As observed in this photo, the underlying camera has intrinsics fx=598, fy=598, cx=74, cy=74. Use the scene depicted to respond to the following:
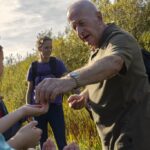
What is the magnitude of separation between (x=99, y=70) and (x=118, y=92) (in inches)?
22.1

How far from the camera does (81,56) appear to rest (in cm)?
1584

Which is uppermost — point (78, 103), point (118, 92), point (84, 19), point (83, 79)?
point (84, 19)

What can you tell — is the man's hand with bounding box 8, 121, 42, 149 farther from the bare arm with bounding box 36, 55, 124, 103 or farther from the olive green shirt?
the olive green shirt

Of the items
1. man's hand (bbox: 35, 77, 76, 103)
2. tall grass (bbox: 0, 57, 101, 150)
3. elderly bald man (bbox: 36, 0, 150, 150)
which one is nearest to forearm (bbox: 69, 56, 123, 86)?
man's hand (bbox: 35, 77, 76, 103)

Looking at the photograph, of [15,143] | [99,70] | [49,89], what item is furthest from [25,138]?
[99,70]

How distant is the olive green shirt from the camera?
4023mm

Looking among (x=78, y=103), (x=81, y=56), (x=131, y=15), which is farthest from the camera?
(x=81, y=56)

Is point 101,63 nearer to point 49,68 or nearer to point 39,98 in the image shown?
point 39,98

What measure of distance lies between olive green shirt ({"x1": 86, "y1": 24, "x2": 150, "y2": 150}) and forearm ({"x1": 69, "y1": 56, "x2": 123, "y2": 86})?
27 cm

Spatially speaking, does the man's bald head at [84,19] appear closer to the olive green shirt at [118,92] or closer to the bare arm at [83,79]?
the olive green shirt at [118,92]

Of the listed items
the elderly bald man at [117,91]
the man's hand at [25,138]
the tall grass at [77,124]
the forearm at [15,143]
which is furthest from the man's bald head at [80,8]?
the tall grass at [77,124]

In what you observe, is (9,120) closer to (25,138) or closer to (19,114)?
(19,114)

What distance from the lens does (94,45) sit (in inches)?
168

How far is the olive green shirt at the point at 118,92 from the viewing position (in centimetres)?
402
